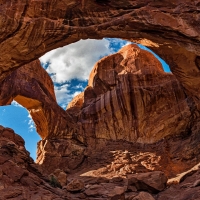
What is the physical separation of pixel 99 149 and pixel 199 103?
987cm

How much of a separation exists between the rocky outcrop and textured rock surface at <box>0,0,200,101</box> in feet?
24.4

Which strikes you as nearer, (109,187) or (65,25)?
(109,187)

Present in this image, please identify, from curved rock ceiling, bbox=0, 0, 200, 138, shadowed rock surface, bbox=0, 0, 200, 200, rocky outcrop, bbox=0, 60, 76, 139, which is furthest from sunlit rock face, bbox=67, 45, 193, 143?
curved rock ceiling, bbox=0, 0, 200, 138

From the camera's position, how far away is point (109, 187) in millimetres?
11625

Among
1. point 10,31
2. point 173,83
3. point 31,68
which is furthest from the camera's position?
point 173,83

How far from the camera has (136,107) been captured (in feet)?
83.0

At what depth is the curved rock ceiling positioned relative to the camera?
12461mm

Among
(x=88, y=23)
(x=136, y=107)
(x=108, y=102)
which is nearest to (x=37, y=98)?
(x=108, y=102)

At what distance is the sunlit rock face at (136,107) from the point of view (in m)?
23.2

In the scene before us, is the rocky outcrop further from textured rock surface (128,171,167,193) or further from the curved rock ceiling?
textured rock surface (128,171,167,193)

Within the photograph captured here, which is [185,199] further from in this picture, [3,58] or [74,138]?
[74,138]

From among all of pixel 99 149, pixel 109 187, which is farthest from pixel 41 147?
pixel 109 187

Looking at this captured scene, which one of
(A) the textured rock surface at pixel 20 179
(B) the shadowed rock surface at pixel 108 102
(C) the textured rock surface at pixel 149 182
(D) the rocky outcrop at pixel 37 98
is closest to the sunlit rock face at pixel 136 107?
(B) the shadowed rock surface at pixel 108 102

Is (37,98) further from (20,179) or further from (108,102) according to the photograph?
(20,179)
